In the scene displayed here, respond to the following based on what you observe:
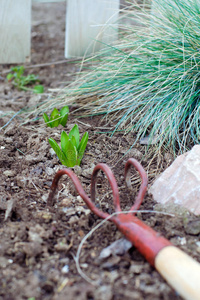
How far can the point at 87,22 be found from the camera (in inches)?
120

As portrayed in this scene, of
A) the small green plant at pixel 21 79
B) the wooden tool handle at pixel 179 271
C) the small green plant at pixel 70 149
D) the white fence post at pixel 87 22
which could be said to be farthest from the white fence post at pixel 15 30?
the wooden tool handle at pixel 179 271

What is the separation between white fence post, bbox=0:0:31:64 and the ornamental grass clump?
0.91 metres

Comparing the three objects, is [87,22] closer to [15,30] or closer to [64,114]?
[15,30]

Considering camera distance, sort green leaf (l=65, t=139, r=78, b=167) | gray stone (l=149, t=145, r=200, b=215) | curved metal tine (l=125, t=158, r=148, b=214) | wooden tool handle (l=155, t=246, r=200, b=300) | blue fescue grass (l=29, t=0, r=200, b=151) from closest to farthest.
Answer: wooden tool handle (l=155, t=246, r=200, b=300) → curved metal tine (l=125, t=158, r=148, b=214) → gray stone (l=149, t=145, r=200, b=215) → green leaf (l=65, t=139, r=78, b=167) → blue fescue grass (l=29, t=0, r=200, b=151)

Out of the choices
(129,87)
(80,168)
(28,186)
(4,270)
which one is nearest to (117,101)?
(129,87)

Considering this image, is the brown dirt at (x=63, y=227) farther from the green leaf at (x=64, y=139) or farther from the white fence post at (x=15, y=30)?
the white fence post at (x=15, y=30)

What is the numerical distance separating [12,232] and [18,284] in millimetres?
279

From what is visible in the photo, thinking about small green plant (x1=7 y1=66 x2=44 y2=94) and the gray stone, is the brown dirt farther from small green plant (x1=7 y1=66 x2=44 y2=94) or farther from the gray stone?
small green plant (x1=7 y1=66 x2=44 y2=94)

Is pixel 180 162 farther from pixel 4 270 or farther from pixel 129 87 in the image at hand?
pixel 4 270

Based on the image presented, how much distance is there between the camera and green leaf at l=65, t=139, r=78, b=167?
1841mm

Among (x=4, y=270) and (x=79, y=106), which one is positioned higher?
(x=79, y=106)

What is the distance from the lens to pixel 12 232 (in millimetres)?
1449

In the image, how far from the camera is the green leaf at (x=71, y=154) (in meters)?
1.84

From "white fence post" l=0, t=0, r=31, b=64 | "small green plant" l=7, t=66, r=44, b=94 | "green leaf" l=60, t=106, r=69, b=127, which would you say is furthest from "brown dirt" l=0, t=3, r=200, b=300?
"white fence post" l=0, t=0, r=31, b=64
